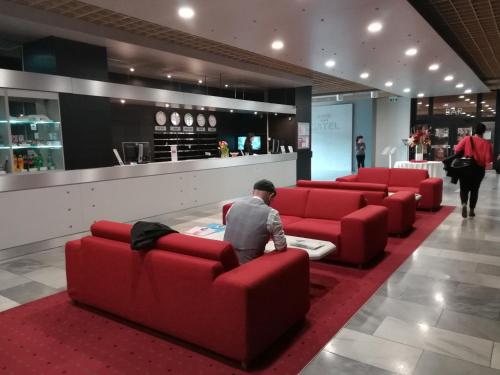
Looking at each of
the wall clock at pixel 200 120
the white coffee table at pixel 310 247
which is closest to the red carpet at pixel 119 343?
the white coffee table at pixel 310 247

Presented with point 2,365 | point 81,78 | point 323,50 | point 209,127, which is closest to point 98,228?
point 2,365

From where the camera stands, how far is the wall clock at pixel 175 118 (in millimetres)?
9227

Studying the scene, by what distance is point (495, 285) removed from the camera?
12.8 feet

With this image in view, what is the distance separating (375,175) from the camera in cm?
844

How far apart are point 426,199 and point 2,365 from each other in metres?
7.14

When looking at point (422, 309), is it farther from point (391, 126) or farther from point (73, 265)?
point (391, 126)

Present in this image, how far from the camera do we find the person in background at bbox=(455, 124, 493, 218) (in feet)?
21.6

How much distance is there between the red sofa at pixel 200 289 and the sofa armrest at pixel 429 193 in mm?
5302

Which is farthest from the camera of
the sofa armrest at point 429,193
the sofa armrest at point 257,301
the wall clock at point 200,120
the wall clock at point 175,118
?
the wall clock at point 200,120

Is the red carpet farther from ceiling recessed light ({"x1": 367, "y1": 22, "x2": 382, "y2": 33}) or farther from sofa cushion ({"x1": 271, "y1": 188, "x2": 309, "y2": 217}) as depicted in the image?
ceiling recessed light ({"x1": 367, "y1": 22, "x2": 382, "y2": 33})

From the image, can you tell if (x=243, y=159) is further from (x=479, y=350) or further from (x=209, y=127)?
(x=479, y=350)

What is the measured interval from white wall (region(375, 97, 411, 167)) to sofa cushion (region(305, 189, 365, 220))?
42.1 ft

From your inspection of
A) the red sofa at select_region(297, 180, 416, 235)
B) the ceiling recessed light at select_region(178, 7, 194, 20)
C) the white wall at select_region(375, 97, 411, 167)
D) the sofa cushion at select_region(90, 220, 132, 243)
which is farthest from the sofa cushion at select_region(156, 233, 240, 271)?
the white wall at select_region(375, 97, 411, 167)

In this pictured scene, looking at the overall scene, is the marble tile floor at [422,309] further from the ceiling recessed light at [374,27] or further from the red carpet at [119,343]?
the ceiling recessed light at [374,27]
